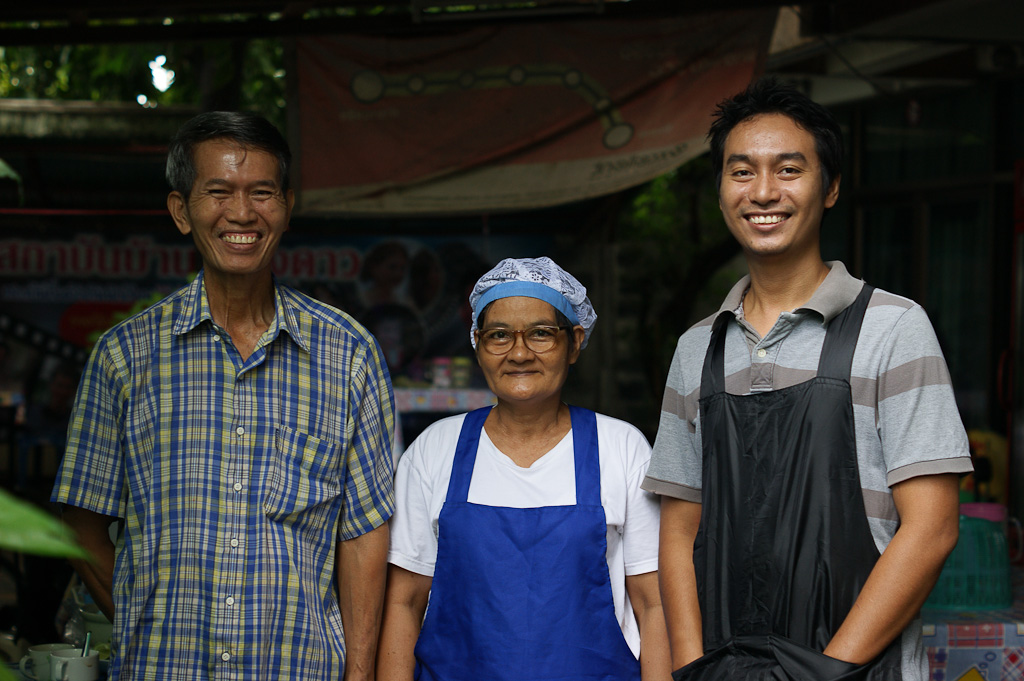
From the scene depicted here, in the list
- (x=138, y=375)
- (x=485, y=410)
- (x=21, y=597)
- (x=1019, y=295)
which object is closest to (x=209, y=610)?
(x=138, y=375)

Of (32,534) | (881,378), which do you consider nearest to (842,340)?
(881,378)

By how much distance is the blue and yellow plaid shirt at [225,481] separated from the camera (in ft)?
6.38

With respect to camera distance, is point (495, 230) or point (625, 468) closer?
point (625, 468)

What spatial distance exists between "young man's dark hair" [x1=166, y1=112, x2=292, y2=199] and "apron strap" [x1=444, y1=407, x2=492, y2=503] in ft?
2.56

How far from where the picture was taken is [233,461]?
1.99 m

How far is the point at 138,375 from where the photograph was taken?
6.69 feet

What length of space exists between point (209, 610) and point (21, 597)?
2.46 metres

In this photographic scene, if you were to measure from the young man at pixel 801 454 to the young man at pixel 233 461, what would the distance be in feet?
2.40

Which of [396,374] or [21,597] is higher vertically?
[396,374]

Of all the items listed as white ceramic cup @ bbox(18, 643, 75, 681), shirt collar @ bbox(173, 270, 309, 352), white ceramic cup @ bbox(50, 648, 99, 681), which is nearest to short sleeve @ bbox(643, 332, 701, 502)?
shirt collar @ bbox(173, 270, 309, 352)

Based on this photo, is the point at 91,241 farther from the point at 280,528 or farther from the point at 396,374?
the point at 280,528

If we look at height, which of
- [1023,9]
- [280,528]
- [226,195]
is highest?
[1023,9]

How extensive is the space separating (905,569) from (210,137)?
5.53ft

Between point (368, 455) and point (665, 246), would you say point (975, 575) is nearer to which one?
point (368, 455)
